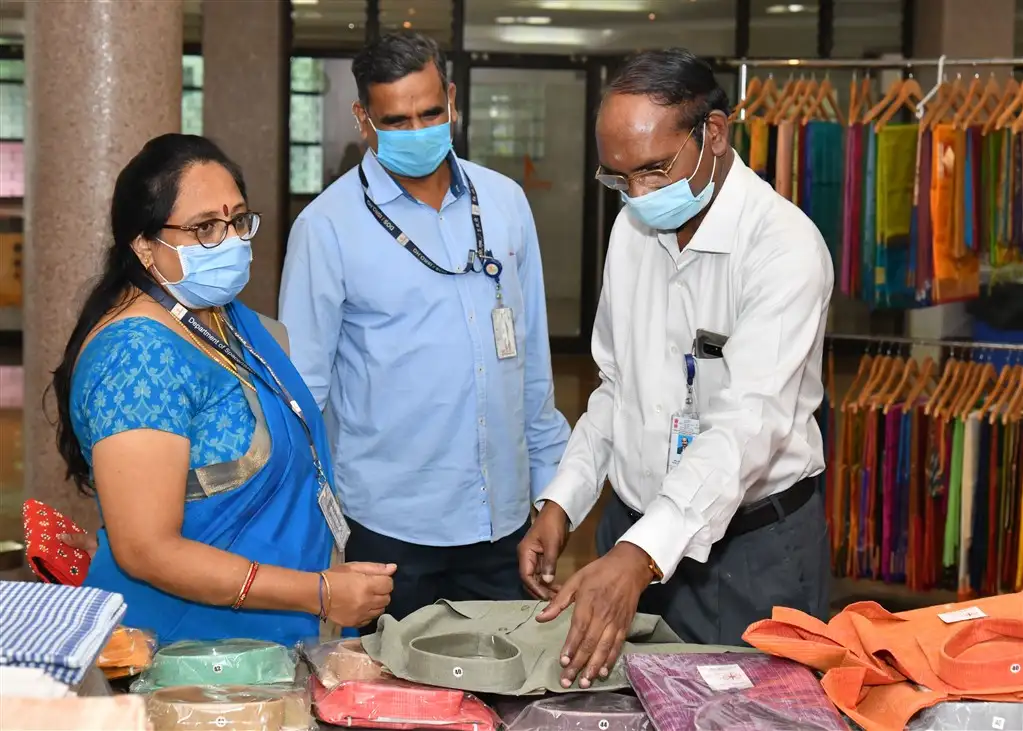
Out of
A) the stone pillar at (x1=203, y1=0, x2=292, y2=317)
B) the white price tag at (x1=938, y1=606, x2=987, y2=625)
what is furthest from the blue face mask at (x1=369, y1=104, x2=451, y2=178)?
the stone pillar at (x1=203, y1=0, x2=292, y2=317)

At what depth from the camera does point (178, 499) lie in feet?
6.76

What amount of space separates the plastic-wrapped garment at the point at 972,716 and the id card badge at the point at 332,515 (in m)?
1.18

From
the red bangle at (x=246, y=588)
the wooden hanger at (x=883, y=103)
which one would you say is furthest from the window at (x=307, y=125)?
the red bangle at (x=246, y=588)

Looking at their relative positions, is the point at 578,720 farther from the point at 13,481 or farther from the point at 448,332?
the point at 13,481

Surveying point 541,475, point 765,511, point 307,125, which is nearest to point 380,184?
point 541,475

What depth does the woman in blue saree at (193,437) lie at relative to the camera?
2049 mm

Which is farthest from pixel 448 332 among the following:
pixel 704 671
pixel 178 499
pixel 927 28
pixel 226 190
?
pixel 927 28

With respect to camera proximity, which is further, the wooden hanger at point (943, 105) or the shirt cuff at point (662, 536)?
the wooden hanger at point (943, 105)

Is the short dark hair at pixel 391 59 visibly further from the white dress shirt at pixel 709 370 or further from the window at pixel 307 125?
the window at pixel 307 125

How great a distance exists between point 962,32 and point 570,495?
262 inches

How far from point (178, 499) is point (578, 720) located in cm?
78

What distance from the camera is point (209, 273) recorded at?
2.25 metres

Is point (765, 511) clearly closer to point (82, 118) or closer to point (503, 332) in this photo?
point (503, 332)

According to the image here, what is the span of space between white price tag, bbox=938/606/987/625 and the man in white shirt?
0.41 metres
